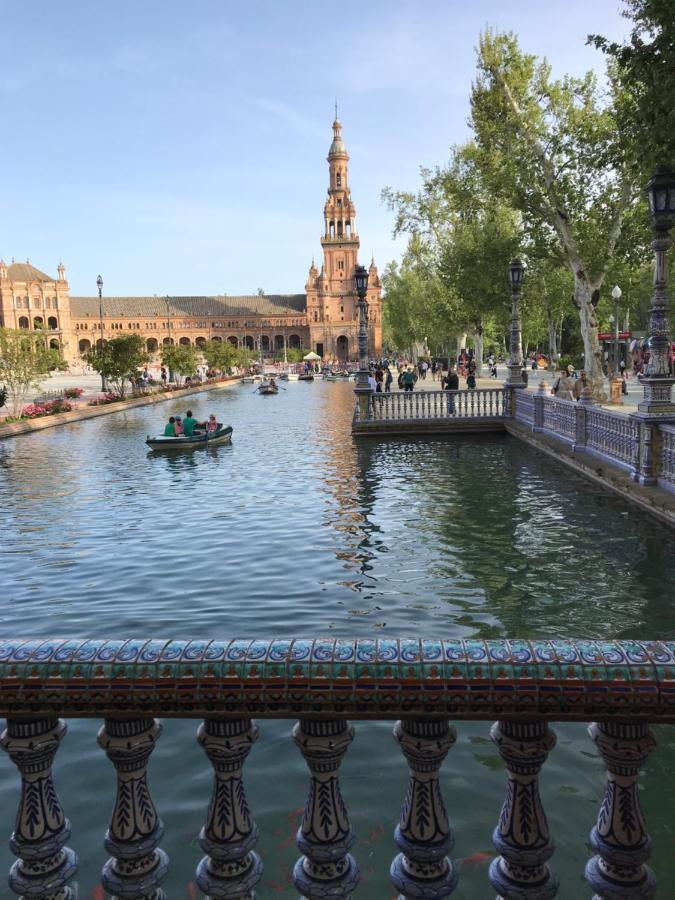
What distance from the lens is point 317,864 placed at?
190 centimetres

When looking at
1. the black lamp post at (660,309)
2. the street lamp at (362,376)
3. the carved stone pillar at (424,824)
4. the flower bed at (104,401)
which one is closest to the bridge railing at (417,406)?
the street lamp at (362,376)

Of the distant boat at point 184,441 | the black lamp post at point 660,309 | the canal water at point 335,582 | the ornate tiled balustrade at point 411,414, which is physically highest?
the black lamp post at point 660,309

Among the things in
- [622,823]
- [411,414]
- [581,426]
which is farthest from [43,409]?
[622,823]

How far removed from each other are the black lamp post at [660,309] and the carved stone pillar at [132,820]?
1049 cm

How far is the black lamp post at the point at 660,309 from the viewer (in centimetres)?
1082

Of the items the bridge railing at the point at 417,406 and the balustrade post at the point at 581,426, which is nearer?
the balustrade post at the point at 581,426

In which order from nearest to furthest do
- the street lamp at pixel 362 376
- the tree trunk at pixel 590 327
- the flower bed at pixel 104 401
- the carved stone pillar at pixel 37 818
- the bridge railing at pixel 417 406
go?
A: 1. the carved stone pillar at pixel 37 818
2. the street lamp at pixel 362 376
3. the bridge railing at pixel 417 406
4. the tree trunk at pixel 590 327
5. the flower bed at pixel 104 401

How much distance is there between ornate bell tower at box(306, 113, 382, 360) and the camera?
136m

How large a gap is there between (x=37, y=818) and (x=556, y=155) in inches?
1062

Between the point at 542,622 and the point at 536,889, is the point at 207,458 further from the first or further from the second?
the point at 536,889

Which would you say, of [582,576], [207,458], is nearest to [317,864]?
[582,576]

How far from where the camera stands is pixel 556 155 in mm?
25078

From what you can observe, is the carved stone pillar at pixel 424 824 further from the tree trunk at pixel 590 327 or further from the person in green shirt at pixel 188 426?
the tree trunk at pixel 590 327

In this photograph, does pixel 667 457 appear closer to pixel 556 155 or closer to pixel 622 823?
pixel 622 823
